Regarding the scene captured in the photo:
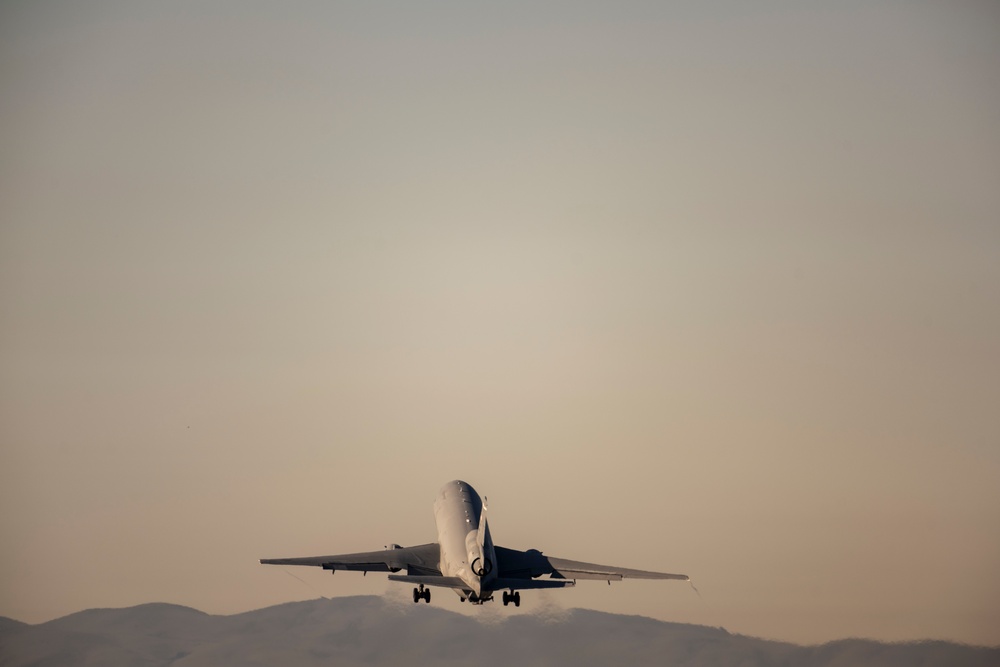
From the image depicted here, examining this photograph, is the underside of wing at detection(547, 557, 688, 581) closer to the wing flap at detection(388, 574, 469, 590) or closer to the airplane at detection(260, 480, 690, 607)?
the airplane at detection(260, 480, 690, 607)

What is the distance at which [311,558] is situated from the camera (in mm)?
113875

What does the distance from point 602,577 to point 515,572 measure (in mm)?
7647

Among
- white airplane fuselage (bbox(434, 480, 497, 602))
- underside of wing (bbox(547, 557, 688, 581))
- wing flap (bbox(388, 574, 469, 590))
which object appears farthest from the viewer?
underside of wing (bbox(547, 557, 688, 581))

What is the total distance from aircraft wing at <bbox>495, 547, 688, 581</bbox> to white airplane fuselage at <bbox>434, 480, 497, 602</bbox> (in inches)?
170

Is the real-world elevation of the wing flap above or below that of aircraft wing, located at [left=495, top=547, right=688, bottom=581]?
below

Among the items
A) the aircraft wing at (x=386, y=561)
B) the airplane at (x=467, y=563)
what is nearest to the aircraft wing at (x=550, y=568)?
the airplane at (x=467, y=563)

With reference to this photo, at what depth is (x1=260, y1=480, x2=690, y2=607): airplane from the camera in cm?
10394

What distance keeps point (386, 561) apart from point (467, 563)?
14.8 metres

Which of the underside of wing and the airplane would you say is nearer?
the airplane

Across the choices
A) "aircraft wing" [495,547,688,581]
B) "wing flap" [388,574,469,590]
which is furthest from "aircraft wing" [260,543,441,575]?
"wing flap" [388,574,469,590]

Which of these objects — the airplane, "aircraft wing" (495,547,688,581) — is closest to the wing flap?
the airplane

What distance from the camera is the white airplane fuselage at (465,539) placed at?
103 meters

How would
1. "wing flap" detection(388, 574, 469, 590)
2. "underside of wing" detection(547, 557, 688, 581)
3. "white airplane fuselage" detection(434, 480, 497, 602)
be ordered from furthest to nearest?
"underside of wing" detection(547, 557, 688, 581), "white airplane fuselage" detection(434, 480, 497, 602), "wing flap" detection(388, 574, 469, 590)

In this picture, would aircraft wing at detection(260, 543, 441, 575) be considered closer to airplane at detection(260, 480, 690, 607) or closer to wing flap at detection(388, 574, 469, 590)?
airplane at detection(260, 480, 690, 607)
